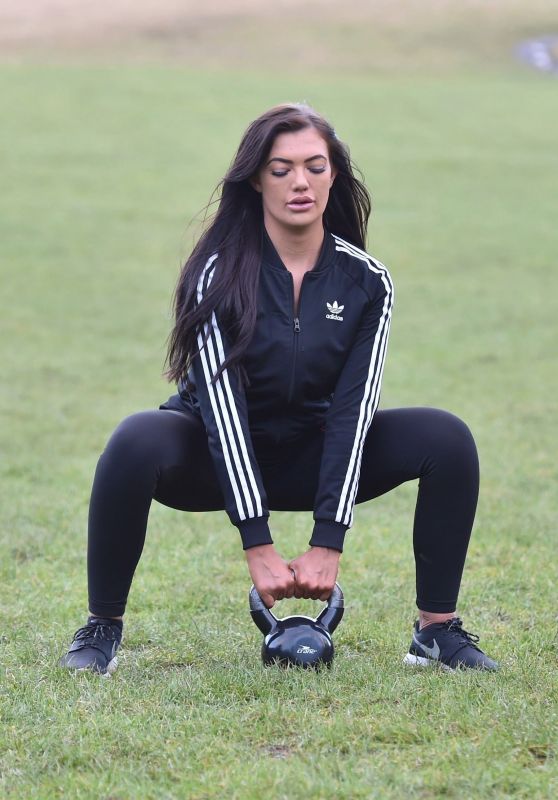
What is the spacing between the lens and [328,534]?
3977mm

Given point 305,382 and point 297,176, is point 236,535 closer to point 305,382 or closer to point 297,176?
point 305,382

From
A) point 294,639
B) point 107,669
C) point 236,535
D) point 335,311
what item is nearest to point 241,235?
point 335,311

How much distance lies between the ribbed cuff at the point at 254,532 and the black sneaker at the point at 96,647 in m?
0.59

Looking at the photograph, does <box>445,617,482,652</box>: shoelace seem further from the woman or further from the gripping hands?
the gripping hands

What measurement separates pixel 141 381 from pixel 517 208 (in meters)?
12.4

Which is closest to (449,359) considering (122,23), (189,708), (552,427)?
(552,427)

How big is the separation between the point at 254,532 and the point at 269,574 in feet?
0.45

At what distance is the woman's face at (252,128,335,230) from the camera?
13.8ft

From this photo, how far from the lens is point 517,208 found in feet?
71.9

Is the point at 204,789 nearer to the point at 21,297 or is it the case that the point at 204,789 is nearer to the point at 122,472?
the point at 122,472

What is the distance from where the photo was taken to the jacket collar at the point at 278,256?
4.25 meters

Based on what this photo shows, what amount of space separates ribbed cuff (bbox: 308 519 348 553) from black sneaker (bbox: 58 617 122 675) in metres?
0.75

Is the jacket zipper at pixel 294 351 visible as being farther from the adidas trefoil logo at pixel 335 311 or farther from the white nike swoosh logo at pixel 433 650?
the white nike swoosh logo at pixel 433 650

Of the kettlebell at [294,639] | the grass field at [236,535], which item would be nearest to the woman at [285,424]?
the kettlebell at [294,639]
